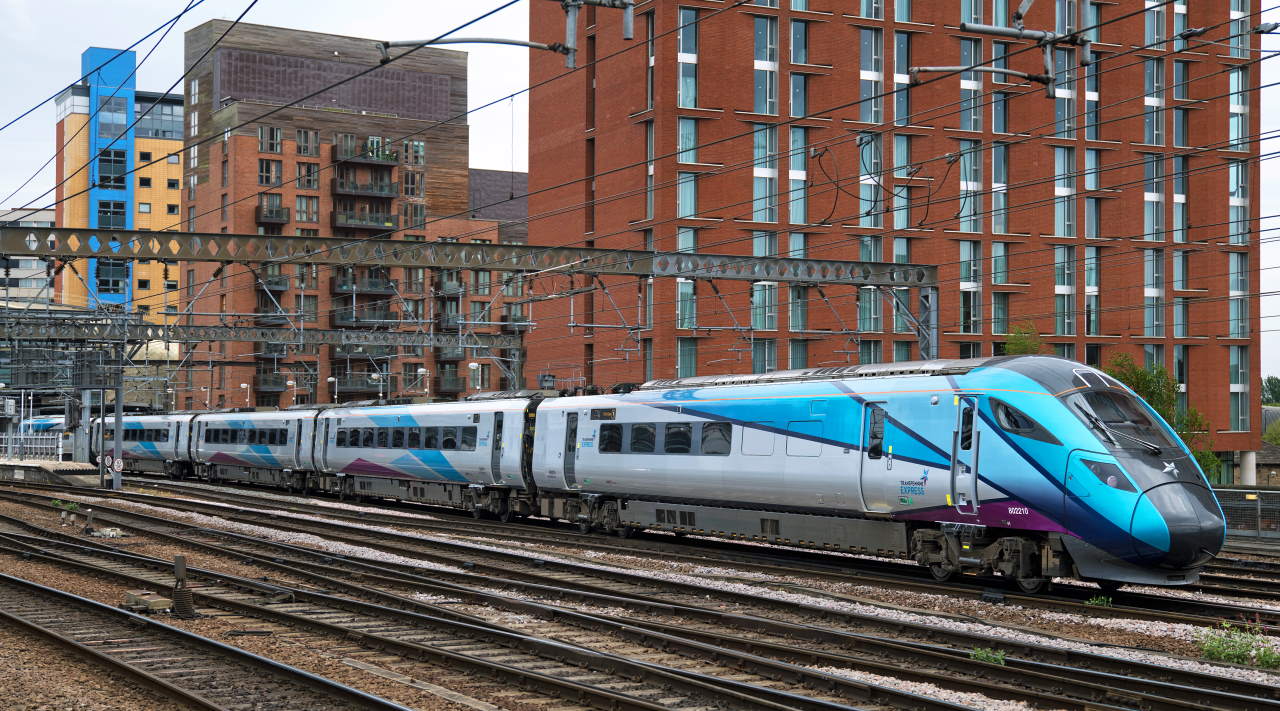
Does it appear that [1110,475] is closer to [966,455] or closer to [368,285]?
[966,455]

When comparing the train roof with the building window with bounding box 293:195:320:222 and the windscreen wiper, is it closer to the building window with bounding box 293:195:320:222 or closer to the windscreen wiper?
the windscreen wiper

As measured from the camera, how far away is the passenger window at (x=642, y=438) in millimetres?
27344

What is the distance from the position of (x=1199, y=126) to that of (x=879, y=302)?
63.0 ft

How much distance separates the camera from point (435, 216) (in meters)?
108

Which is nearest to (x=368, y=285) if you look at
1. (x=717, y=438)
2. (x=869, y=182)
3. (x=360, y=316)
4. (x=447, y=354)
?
(x=360, y=316)

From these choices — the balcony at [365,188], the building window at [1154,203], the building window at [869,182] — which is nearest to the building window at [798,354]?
the building window at [869,182]

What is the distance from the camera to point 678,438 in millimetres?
26469

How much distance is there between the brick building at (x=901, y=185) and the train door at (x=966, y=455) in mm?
35936

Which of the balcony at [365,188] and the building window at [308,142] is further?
the balcony at [365,188]

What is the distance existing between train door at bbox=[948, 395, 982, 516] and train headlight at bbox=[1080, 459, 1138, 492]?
1.87 metres

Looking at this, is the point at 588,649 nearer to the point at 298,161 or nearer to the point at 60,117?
the point at 298,161

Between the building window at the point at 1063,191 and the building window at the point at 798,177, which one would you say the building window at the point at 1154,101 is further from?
the building window at the point at 798,177

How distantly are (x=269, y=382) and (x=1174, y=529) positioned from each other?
3546 inches

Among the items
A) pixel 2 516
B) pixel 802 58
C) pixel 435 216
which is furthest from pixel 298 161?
pixel 2 516
